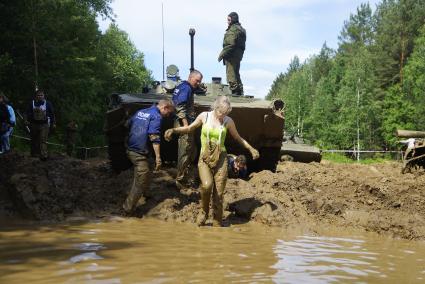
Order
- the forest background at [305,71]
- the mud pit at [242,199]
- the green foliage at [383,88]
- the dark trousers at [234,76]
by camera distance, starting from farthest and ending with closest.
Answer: the green foliage at [383,88]
the forest background at [305,71]
the dark trousers at [234,76]
the mud pit at [242,199]

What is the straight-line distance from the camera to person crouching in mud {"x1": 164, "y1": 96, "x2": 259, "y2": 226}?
7008mm

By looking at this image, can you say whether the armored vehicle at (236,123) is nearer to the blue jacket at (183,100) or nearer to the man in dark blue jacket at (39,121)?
the blue jacket at (183,100)

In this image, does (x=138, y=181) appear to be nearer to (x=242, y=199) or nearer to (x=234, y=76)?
(x=242, y=199)

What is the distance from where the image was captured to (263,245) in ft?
19.7

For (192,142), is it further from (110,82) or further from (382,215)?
(110,82)

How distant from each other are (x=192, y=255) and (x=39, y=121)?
6.83 meters

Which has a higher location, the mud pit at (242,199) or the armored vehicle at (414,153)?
the armored vehicle at (414,153)

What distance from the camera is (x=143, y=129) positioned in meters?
7.57

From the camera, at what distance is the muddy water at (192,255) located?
4453mm

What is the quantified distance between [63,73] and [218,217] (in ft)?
37.9

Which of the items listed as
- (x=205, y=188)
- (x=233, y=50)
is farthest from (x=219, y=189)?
(x=233, y=50)

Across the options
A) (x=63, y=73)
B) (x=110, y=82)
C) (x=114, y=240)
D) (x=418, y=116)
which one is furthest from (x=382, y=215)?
(x=110, y=82)

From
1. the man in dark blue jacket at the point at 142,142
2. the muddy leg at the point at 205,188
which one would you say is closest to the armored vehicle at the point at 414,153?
the muddy leg at the point at 205,188

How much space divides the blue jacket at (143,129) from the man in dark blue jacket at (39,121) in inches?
155
